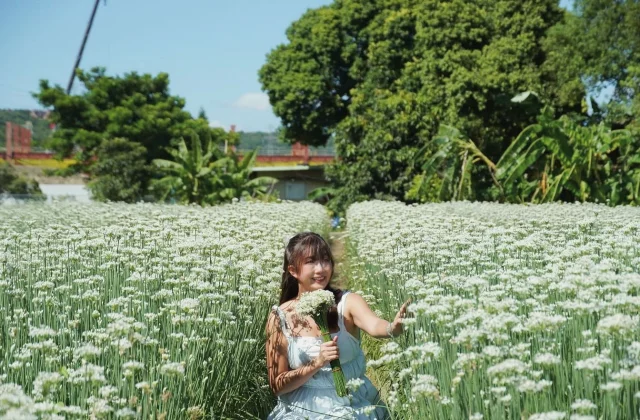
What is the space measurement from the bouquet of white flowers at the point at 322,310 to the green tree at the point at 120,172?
34207 mm

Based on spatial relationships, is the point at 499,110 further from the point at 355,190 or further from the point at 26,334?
the point at 26,334

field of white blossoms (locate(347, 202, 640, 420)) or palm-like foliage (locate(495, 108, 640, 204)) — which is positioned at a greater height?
palm-like foliage (locate(495, 108, 640, 204))

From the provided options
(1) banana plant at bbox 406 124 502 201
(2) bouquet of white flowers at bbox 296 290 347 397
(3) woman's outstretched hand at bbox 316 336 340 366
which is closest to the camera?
(2) bouquet of white flowers at bbox 296 290 347 397

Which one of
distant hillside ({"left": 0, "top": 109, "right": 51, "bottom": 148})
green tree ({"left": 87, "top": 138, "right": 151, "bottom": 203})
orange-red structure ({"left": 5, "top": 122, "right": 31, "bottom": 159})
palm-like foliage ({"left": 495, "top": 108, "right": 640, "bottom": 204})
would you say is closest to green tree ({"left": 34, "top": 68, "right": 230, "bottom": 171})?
green tree ({"left": 87, "top": 138, "right": 151, "bottom": 203})

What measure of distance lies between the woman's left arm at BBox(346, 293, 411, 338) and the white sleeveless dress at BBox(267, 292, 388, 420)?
8 cm

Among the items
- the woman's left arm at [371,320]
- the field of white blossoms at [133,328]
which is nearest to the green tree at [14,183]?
the field of white blossoms at [133,328]

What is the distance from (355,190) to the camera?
109 ft

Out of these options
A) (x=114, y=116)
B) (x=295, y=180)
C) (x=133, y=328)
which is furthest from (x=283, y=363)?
(x=295, y=180)

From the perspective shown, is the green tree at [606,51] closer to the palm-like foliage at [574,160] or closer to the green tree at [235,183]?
the palm-like foliage at [574,160]

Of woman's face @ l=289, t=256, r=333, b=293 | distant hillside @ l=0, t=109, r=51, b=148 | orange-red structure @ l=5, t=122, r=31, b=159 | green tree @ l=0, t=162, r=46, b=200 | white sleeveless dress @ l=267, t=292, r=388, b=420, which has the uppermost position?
distant hillside @ l=0, t=109, r=51, b=148

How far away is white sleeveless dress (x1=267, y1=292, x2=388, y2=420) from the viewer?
462cm

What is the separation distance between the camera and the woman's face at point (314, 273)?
481 cm

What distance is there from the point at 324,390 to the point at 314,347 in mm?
250

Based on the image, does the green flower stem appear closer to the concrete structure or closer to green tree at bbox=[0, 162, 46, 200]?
green tree at bbox=[0, 162, 46, 200]
